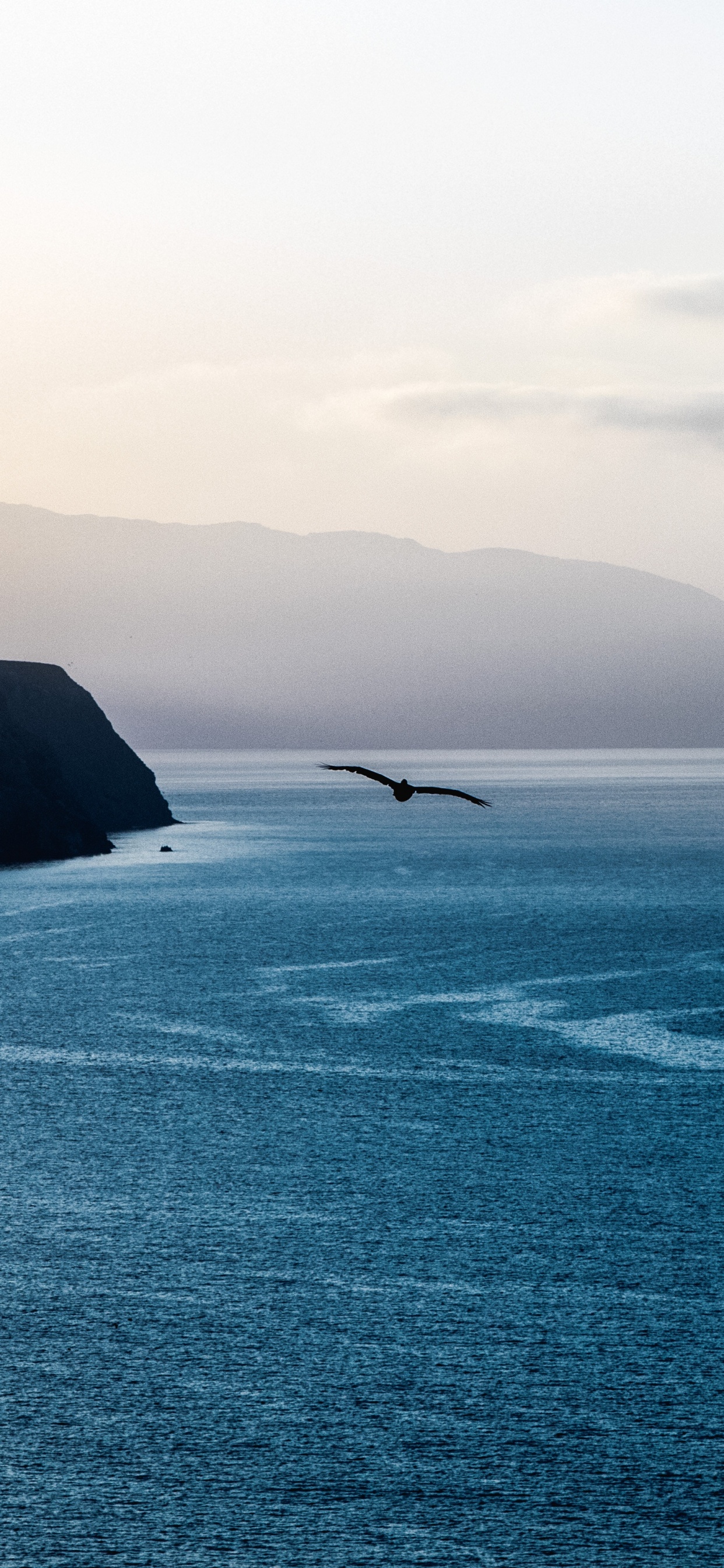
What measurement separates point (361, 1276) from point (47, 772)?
424 ft

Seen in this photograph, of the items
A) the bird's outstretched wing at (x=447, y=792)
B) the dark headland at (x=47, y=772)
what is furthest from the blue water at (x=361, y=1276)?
the dark headland at (x=47, y=772)

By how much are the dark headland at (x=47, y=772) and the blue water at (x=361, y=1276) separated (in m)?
81.6

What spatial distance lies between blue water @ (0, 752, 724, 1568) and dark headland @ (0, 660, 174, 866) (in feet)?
268

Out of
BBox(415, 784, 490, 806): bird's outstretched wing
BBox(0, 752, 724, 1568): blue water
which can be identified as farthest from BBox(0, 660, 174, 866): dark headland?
BBox(415, 784, 490, 806): bird's outstretched wing

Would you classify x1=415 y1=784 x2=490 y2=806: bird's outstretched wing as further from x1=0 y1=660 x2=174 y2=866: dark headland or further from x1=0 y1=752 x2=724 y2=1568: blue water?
x1=0 y1=660 x2=174 y2=866: dark headland

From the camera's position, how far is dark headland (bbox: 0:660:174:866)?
151375 mm

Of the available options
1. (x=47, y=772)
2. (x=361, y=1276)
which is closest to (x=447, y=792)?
(x=361, y=1276)

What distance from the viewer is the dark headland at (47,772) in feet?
497

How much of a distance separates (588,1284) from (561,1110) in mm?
16968

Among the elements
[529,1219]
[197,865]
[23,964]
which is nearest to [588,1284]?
[529,1219]

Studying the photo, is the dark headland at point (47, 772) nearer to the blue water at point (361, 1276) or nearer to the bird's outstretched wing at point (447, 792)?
the blue water at point (361, 1276)

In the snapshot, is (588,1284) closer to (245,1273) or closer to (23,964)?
(245,1273)

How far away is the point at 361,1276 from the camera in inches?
1130

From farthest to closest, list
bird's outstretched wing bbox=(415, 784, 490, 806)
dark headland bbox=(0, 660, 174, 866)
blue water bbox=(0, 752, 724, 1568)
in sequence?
dark headland bbox=(0, 660, 174, 866)
blue water bbox=(0, 752, 724, 1568)
bird's outstretched wing bbox=(415, 784, 490, 806)
